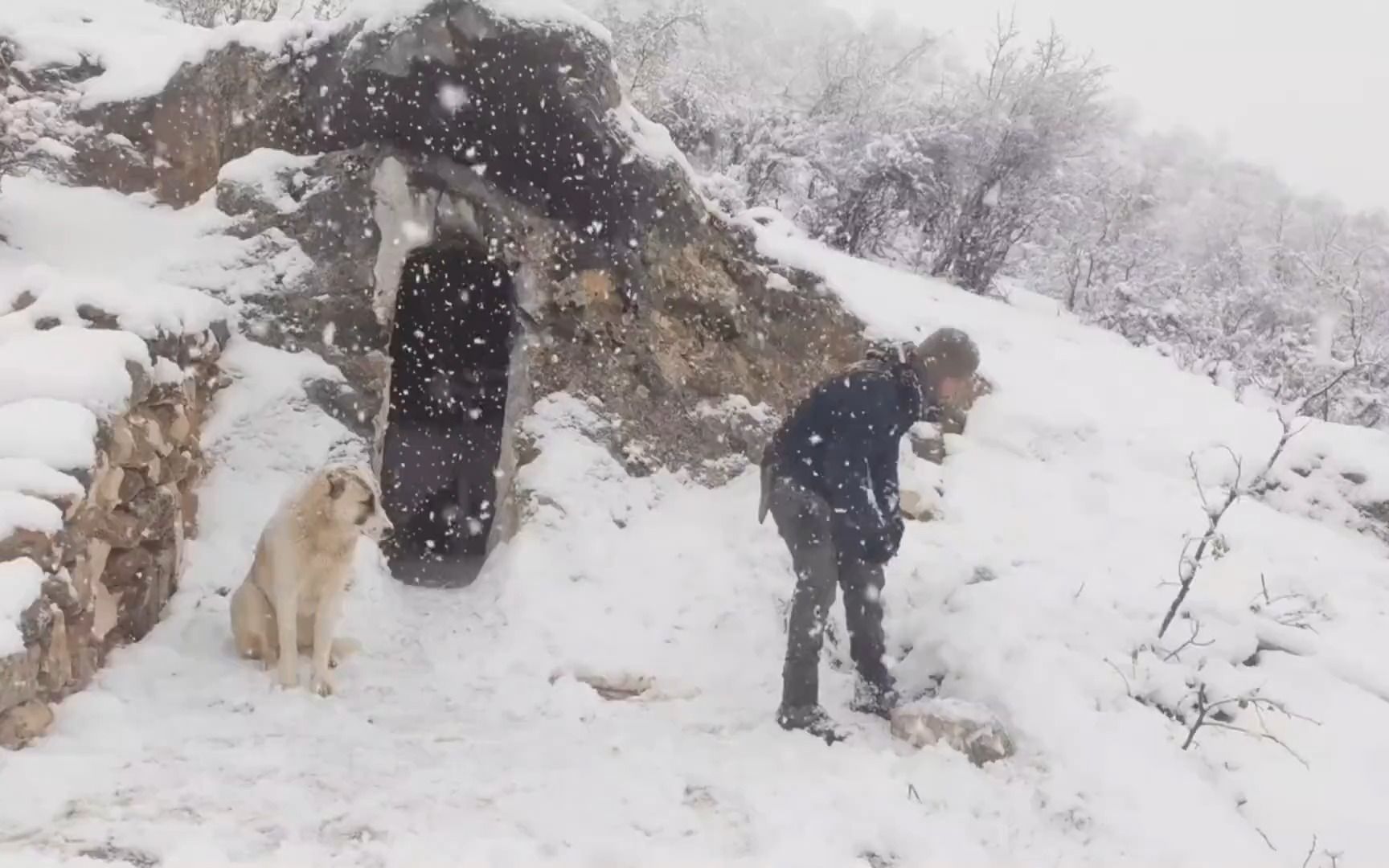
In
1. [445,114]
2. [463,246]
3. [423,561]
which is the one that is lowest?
[423,561]

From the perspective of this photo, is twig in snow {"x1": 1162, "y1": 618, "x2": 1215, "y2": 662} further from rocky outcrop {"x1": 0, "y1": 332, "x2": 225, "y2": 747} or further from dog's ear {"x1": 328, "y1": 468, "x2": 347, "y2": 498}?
rocky outcrop {"x1": 0, "y1": 332, "x2": 225, "y2": 747}

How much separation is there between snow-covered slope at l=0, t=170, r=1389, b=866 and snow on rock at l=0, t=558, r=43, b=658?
0.35 metres

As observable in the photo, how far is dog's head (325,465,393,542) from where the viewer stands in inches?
155

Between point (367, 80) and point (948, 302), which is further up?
point (367, 80)

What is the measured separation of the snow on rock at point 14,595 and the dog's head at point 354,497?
1.11m

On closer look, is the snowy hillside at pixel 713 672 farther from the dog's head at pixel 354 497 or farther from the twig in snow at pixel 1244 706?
the dog's head at pixel 354 497

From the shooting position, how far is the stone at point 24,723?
Result: 9.15ft

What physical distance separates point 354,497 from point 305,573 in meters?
0.38

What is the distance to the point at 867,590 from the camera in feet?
13.5

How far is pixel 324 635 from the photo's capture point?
3.99 metres

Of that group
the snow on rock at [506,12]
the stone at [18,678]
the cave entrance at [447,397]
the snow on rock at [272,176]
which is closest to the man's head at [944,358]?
the cave entrance at [447,397]

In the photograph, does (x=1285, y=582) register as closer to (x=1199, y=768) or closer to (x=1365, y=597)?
(x=1365, y=597)

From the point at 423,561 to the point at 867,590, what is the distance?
119 inches

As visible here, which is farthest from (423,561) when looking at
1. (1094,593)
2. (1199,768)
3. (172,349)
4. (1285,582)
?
(1285,582)
